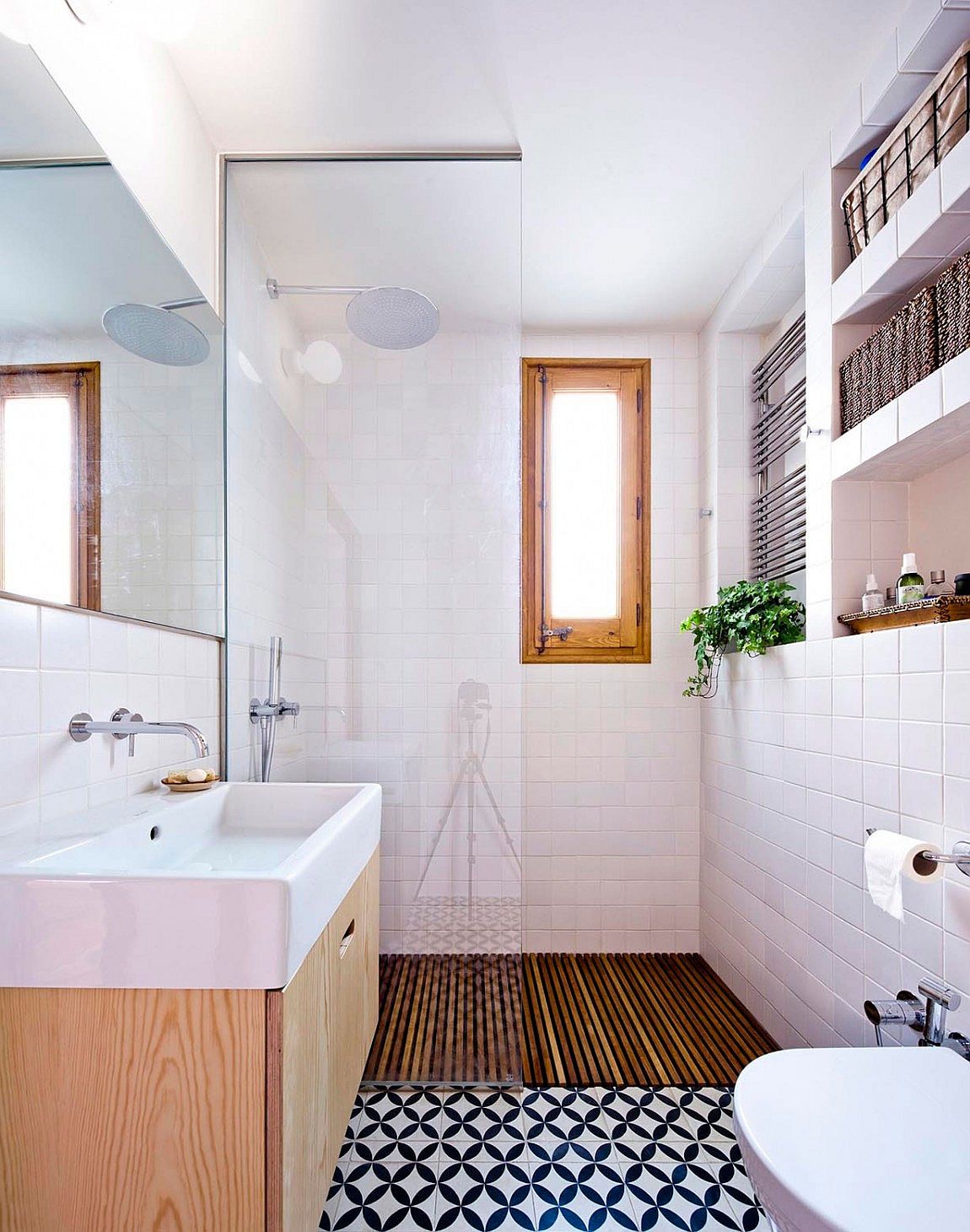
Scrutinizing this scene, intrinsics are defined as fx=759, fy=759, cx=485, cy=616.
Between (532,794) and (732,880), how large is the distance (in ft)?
2.69

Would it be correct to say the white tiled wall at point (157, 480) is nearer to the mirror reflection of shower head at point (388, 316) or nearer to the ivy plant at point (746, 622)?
the mirror reflection of shower head at point (388, 316)

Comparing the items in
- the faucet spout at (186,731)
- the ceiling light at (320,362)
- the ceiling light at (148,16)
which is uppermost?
the ceiling light at (148,16)

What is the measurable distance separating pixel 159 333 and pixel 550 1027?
2.32 m

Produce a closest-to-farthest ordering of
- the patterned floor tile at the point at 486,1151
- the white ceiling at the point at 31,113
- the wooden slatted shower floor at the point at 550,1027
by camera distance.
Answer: the white ceiling at the point at 31,113
the patterned floor tile at the point at 486,1151
the wooden slatted shower floor at the point at 550,1027

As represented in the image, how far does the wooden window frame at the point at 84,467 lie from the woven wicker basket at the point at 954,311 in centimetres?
172

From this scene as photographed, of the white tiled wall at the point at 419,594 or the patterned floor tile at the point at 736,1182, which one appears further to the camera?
the white tiled wall at the point at 419,594

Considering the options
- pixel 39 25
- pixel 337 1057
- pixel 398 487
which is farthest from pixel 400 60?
pixel 337 1057

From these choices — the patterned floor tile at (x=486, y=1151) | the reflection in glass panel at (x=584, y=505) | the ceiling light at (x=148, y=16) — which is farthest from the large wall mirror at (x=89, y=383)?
the reflection in glass panel at (x=584, y=505)

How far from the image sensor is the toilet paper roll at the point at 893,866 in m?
1.53

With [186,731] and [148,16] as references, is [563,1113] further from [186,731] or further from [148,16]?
[148,16]

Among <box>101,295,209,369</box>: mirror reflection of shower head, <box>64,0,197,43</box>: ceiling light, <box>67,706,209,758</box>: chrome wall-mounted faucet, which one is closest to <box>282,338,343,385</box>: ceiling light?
<box>101,295,209,369</box>: mirror reflection of shower head

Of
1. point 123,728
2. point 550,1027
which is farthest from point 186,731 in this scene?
point 550,1027

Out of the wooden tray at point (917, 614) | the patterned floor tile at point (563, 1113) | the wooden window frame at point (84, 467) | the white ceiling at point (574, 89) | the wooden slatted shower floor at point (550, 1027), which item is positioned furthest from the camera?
the wooden slatted shower floor at point (550, 1027)

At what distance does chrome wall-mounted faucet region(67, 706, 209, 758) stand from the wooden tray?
59.1 inches
